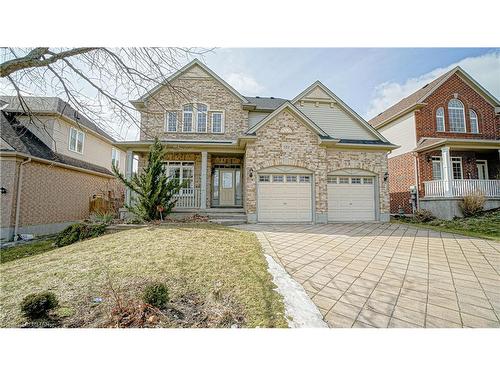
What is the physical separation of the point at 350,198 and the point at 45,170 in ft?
47.6

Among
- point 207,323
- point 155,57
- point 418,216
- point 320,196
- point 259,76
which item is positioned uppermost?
point 259,76

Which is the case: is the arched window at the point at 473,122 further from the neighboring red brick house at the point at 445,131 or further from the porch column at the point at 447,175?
the porch column at the point at 447,175

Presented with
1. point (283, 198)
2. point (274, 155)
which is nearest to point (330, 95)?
point (274, 155)

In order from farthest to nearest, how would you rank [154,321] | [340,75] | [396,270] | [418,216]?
1. [418,216]
2. [340,75]
3. [396,270]
4. [154,321]

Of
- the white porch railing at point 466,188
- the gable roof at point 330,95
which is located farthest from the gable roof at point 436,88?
the white porch railing at point 466,188

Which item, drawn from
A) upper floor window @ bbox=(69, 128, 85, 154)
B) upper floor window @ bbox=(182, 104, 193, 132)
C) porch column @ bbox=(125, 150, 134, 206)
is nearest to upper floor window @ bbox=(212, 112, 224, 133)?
upper floor window @ bbox=(182, 104, 193, 132)

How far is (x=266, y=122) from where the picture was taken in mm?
9922

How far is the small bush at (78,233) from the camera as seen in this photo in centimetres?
689

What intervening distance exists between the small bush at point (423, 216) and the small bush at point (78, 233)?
46.7 feet

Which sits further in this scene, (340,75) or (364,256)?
(340,75)

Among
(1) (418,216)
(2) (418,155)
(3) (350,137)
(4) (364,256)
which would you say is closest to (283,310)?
(4) (364,256)

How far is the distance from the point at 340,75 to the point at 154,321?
7286 mm

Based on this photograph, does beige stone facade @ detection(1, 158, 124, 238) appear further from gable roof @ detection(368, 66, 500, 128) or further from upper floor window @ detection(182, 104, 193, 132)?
gable roof @ detection(368, 66, 500, 128)

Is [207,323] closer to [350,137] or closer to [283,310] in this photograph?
[283,310]
